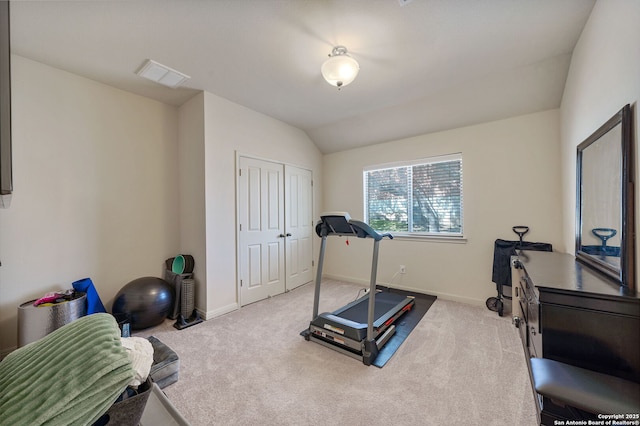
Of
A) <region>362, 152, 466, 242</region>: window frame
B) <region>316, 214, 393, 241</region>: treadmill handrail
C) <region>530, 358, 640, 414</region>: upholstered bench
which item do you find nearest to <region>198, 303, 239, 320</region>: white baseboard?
<region>316, 214, 393, 241</region>: treadmill handrail

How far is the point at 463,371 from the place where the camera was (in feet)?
6.66

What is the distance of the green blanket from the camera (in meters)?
0.50

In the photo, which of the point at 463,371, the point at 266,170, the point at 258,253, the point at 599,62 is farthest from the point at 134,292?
the point at 599,62

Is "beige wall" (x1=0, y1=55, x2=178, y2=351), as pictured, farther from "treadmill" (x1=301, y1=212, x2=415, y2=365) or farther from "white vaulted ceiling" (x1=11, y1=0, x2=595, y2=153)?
"treadmill" (x1=301, y1=212, x2=415, y2=365)

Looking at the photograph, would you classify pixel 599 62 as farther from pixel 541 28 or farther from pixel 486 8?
pixel 486 8

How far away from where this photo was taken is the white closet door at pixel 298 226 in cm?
416

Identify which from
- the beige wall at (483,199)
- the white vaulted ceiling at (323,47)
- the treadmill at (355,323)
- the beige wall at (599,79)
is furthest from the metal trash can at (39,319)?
the beige wall at (599,79)

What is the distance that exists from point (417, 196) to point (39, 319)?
4.52 meters

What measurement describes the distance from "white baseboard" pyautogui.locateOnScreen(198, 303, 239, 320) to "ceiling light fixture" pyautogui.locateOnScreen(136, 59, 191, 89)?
2.68 metres

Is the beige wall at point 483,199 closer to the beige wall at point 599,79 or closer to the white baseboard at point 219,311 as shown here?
the beige wall at point 599,79

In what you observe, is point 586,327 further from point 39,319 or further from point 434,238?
point 39,319

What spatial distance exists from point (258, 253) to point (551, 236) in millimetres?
3737

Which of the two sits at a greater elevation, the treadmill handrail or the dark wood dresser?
the treadmill handrail

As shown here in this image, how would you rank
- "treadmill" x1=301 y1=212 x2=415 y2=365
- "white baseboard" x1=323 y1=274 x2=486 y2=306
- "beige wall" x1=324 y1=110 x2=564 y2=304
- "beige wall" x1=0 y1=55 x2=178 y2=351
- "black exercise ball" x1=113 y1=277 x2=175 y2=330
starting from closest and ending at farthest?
"treadmill" x1=301 y1=212 x2=415 y2=365
"beige wall" x1=0 y1=55 x2=178 y2=351
"black exercise ball" x1=113 y1=277 x2=175 y2=330
"beige wall" x1=324 y1=110 x2=564 y2=304
"white baseboard" x1=323 y1=274 x2=486 y2=306
